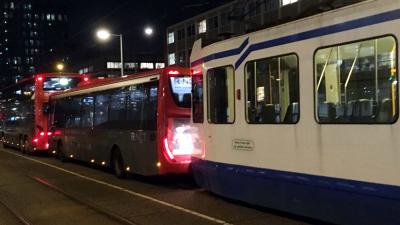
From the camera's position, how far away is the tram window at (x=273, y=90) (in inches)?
315

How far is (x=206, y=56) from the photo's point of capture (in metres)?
10.3

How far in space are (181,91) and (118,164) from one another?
331 cm

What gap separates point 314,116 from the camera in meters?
7.62

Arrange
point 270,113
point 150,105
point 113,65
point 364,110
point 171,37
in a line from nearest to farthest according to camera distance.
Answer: point 364,110 → point 270,113 → point 150,105 → point 171,37 → point 113,65

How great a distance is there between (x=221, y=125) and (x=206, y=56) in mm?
1380

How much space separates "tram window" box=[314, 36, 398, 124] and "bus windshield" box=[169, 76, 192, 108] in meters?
5.68

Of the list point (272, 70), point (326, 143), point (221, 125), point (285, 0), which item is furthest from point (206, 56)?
point (285, 0)

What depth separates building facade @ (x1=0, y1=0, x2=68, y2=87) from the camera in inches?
5315

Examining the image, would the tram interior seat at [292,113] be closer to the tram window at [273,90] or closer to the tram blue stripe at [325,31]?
the tram window at [273,90]

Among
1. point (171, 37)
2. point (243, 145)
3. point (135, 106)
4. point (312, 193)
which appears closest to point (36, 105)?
point (135, 106)

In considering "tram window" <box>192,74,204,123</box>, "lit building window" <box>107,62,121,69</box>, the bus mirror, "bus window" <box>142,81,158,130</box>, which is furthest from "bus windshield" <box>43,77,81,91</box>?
"lit building window" <box>107,62,121,69</box>

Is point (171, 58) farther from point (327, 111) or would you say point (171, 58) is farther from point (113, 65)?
point (327, 111)

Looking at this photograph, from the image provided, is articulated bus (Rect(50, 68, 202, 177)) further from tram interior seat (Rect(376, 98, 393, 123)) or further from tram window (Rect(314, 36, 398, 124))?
tram interior seat (Rect(376, 98, 393, 123))

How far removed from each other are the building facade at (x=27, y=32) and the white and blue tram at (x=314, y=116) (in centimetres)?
12765
